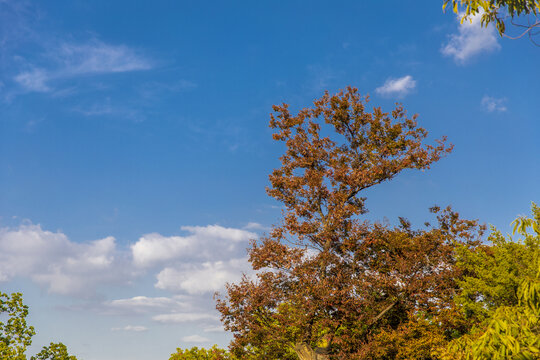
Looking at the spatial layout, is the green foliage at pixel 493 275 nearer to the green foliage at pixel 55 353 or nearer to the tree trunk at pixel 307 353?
the tree trunk at pixel 307 353

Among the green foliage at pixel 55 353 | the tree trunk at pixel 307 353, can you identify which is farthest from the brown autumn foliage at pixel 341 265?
the green foliage at pixel 55 353

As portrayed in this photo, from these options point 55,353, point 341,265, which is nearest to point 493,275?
point 341,265

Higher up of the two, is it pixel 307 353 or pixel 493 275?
pixel 493 275

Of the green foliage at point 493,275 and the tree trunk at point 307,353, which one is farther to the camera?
the green foliage at point 493,275

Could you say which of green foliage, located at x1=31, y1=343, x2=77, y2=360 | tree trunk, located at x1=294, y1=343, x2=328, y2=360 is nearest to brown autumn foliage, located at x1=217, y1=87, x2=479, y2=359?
tree trunk, located at x1=294, y1=343, x2=328, y2=360

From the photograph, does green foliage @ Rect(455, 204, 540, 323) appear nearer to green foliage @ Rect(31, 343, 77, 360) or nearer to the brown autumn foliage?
the brown autumn foliage

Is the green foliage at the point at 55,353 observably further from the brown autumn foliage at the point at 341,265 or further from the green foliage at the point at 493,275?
the green foliage at the point at 493,275

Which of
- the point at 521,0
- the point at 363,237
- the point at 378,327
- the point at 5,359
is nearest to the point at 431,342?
the point at 378,327

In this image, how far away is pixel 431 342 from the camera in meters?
23.7

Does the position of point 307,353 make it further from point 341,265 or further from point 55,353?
point 55,353

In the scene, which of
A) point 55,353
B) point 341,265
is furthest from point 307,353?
point 55,353

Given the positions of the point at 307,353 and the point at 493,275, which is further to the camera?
the point at 493,275

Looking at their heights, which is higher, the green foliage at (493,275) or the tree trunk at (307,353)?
the green foliage at (493,275)

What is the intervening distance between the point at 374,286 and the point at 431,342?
15.7 ft
